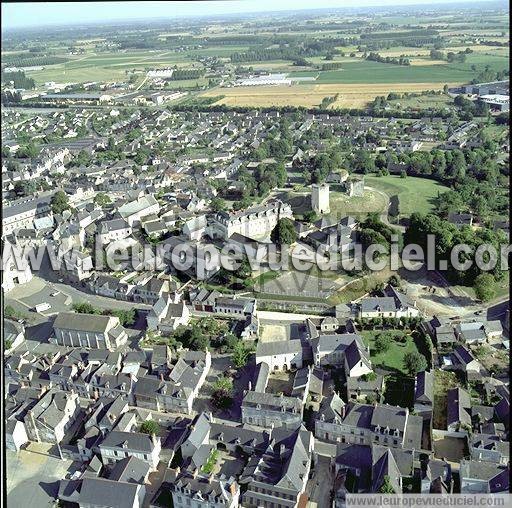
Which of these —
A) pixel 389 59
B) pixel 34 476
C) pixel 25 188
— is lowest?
pixel 34 476

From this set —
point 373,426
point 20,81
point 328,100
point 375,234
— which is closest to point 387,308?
point 375,234

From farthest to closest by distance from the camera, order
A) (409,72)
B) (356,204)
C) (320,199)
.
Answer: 1. (409,72)
2. (356,204)
3. (320,199)

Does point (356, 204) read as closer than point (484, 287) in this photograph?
No

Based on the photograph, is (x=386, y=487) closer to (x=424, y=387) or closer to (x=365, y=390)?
(x=365, y=390)

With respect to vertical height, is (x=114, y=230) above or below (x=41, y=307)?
above

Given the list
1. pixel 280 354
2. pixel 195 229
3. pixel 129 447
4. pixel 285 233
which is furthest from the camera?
pixel 195 229

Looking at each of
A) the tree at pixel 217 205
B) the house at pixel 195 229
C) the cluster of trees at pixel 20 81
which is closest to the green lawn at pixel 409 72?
the cluster of trees at pixel 20 81

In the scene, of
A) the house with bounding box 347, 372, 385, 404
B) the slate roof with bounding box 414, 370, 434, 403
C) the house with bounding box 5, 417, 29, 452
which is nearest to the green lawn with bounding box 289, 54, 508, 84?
the slate roof with bounding box 414, 370, 434, 403
